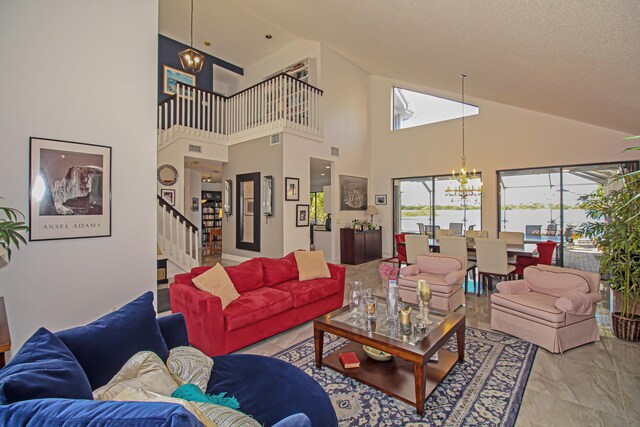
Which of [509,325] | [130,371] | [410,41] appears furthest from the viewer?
[410,41]

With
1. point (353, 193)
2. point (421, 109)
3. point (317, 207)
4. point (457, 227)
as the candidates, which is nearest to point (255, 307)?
point (353, 193)

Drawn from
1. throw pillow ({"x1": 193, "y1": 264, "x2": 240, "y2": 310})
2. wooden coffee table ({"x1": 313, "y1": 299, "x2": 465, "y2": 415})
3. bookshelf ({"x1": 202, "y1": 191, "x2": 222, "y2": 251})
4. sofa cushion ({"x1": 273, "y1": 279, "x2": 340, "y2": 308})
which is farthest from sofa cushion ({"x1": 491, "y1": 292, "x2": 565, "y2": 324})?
bookshelf ({"x1": 202, "y1": 191, "x2": 222, "y2": 251})

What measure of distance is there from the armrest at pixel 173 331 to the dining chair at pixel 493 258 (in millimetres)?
4445

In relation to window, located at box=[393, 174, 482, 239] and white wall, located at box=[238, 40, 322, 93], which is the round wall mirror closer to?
white wall, located at box=[238, 40, 322, 93]

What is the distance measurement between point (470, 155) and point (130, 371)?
26.5 ft

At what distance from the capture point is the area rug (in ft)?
6.44

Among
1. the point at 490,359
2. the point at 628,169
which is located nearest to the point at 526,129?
the point at 628,169

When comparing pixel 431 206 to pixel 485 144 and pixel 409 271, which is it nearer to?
pixel 485 144

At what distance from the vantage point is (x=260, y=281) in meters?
3.56

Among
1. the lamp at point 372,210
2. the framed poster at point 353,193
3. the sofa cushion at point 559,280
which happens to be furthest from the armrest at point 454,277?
the lamp at point 372,210

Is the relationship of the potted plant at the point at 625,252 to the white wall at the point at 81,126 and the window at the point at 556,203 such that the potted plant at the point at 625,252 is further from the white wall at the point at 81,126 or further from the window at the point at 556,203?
the white wall at the point at 81,126

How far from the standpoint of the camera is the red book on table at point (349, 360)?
2340 millimetres

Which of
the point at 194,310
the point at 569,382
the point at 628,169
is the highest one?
the point at 628,169

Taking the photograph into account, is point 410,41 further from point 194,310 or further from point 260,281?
point 194,310
